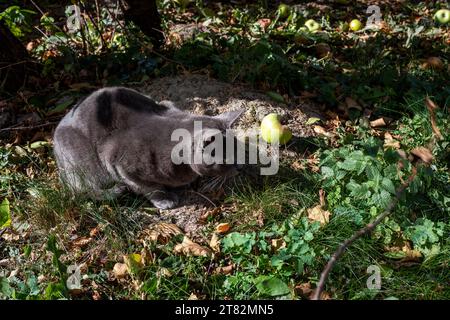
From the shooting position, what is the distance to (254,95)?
15.0 ft

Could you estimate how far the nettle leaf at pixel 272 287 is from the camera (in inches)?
115

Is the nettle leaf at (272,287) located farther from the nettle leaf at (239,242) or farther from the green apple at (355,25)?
the green apple at (355,25)

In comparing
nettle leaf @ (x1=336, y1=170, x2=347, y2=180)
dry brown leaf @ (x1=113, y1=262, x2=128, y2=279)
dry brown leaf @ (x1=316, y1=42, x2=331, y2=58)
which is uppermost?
dry brown leaf @ (x1=316, y1=42, x2=331, y2=58)

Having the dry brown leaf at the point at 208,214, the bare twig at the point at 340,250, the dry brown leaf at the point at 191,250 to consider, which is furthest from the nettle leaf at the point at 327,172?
the dry brown leaf at the point at 191,250

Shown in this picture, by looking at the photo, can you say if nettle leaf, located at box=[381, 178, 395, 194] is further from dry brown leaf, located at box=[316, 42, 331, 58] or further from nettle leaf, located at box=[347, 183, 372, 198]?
dry brown leaf, located at box=[316, 42, 331, 58]

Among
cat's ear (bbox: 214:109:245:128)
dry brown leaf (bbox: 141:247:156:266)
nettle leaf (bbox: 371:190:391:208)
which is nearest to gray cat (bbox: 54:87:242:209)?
cat's ear (bbox: 214:109:245:128)

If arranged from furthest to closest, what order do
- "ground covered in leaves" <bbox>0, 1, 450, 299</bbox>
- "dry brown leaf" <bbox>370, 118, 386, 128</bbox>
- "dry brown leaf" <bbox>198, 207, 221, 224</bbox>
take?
"dry brown leaf" <bbox>370, 118, 386, 128</bbox>, "dry brown leaf" <bbox>198, 207, 221, 224</bbox>, "ground covered in leaves" <bbox>0, 1, 450, 299</bbox>

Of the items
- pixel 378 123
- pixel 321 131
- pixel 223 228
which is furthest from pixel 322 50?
pixel 223 228

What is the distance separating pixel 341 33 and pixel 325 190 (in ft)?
9.73

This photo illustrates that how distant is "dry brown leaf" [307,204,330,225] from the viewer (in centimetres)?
336

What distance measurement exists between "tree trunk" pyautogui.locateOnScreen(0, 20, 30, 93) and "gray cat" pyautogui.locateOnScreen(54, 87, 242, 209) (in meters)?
1.34

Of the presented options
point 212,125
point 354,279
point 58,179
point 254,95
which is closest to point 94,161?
point 58,179

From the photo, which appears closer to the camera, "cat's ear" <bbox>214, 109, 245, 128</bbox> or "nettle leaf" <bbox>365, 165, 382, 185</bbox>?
"nettle leaf" <bbox>365, 165, 382, 185</bbox>

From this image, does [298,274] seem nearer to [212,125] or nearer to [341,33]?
[212,125]
